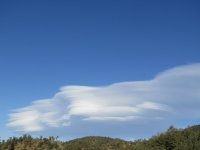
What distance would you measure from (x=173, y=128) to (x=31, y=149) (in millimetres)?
28458

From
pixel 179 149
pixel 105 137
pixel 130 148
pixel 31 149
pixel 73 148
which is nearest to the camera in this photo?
pixel 179 149

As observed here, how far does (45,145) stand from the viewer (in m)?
66.3

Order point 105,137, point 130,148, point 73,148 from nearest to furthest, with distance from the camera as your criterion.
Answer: point 130,148 < point 73,148 < point 105,137

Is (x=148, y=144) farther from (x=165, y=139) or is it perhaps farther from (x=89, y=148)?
(x=89, y=148)

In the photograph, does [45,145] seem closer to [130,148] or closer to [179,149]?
[130,148]

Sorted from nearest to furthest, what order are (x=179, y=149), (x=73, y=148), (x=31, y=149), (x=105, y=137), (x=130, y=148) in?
1. (x=179, y=149)
2. (x=130, y=148)
3. (x=31, y=149)
4. (x=73, y=148)
5. (x=105, y=137)

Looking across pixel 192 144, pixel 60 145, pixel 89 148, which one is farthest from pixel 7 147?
pixel 192 144

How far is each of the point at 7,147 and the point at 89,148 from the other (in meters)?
14.7

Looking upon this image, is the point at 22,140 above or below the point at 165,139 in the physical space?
above

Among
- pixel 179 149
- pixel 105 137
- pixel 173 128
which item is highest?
pixel 105 137

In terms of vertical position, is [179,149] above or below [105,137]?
below

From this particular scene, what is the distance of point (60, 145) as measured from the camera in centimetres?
6688

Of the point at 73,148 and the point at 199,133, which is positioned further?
the point at 73,148

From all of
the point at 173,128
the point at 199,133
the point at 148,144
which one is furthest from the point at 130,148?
the point at 199,133
